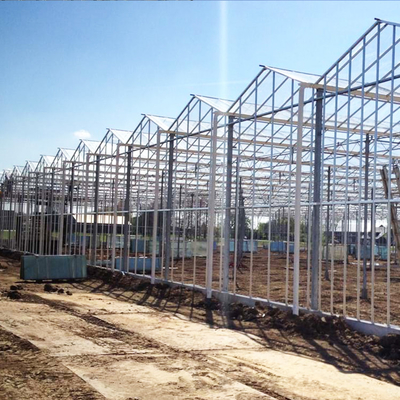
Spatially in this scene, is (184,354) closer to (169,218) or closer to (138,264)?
(169,218)

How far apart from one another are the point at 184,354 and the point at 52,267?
12.0 metres

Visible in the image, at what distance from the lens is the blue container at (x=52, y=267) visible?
64.3 feet

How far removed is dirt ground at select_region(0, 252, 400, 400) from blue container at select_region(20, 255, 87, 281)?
4811 mm

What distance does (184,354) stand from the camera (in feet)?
29.6

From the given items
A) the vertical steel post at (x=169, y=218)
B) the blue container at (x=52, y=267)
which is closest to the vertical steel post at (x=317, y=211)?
the vertical steel post at (x=169, y=218)

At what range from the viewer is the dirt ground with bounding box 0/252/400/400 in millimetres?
6980

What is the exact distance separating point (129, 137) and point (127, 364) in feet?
48.3

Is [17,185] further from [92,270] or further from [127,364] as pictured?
[127,364]

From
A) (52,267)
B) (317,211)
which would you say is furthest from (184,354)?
(52,267)

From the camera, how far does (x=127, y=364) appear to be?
817cm

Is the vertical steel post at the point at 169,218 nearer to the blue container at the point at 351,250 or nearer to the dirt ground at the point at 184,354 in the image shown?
the dirt ground at the point at 184,354

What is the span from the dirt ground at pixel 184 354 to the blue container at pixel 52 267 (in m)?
4.81

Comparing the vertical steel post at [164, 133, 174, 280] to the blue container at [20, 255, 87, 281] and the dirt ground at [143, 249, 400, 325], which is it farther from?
the blue container at [20, 255, 87, 281]

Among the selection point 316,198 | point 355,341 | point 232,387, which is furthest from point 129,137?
point 232,387
